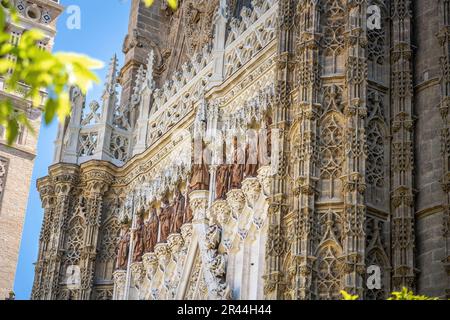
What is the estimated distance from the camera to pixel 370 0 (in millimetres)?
19297

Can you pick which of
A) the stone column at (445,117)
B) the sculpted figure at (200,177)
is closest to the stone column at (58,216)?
the sculpted figure at (200,177)

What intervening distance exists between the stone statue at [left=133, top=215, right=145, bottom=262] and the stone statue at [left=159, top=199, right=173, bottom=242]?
0.86 meters

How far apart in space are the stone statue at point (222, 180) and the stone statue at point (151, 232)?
10.0 ft

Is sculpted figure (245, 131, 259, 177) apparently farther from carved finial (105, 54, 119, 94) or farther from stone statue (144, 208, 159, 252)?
carved finial (105, 54, 119, 94)

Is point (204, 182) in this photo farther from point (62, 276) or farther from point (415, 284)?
point (415, 284)

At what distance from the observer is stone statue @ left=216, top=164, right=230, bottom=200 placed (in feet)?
72.4

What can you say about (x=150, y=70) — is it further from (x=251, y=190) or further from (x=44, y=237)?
(x=251, y=190)

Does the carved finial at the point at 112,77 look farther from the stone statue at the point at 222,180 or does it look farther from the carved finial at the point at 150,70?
the stone statue at the point at 222,180

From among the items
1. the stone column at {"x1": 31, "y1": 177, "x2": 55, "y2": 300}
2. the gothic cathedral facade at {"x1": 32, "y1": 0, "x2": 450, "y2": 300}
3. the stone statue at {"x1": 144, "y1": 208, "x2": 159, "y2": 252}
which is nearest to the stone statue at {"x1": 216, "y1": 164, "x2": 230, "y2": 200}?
the gothic cathedral facade at {"x1": 32, "y1": 0, "x2": 450, "y2": 300}

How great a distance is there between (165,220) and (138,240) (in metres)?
1.25

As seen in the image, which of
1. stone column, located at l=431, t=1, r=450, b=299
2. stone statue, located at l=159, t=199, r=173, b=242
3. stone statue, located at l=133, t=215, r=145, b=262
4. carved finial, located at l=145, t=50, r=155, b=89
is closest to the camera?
stone column, located at l=431, t=1, r=450, b=299

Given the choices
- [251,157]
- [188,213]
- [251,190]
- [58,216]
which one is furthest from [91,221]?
[251,190]

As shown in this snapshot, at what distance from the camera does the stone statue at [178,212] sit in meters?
23.8

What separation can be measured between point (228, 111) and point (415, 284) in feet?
25.6
